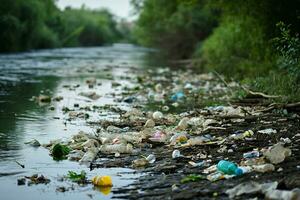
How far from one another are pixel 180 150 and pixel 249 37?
10.6m

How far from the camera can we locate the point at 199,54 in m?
29.5

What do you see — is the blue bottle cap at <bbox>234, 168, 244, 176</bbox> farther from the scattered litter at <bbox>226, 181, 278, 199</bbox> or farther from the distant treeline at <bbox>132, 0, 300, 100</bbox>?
the distant treeline at <bbox>132, 0, 300, 100</bbox>

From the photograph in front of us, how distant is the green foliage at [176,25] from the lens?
107ft

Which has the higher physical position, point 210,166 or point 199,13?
point 199,13

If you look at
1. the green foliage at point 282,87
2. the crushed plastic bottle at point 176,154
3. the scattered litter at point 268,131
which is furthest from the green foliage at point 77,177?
the green foliage at point 282,87

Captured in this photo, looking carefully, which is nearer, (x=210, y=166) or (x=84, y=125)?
(x=210, y=166)

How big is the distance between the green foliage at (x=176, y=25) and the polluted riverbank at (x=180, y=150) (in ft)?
67.5

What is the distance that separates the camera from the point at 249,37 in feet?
55.1

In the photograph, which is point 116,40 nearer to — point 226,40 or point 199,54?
point 199,54

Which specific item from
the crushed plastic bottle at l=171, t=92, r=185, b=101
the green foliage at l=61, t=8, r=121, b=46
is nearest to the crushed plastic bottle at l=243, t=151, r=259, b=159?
the crushed plastic bottle at l=171, t=92, r=185, b=101

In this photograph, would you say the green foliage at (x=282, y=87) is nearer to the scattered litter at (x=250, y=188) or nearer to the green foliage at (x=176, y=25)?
the scattered litter at (x=250, y=188)

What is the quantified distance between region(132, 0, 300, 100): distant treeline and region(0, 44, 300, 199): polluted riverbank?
92cm

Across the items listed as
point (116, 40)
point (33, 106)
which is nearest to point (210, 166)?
point (33, 106)

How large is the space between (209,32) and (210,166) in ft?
92.6
